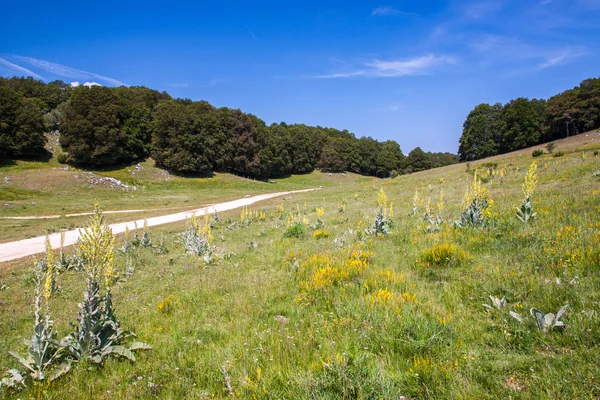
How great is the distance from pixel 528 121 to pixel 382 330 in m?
97.8

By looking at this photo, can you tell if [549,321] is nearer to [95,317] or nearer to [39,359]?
[95,317]

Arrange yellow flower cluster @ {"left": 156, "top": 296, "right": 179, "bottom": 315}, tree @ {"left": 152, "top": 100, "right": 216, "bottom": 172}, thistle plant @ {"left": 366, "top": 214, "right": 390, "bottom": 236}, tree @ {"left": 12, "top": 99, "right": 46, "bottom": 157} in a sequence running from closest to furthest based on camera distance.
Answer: yellow flower cluster @ {"left": 156, "top": 296, "right": 179, "bottom": 315} → thistle plant @ {"left": 366, "top": 214, "right": 390, "bottom": 236} → tree @ {"left": 12, "top": 99, "right": 46, "bottom": 157} → tree @ {"left": 152, "top": 100, "right": 216, "bottom": 172}

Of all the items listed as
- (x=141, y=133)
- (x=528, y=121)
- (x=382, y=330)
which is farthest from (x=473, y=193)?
(x=528, y=121)

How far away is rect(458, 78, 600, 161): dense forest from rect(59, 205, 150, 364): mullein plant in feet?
316

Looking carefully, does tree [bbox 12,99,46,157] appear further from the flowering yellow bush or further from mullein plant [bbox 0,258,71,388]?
mullein plant [bbox 0,258,71,388]

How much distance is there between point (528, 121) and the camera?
77812 millimetres

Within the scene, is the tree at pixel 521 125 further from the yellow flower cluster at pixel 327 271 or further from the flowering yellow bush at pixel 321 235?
the yellow flower cluster at pixel 327 271

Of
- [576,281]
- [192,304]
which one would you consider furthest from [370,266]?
[192,304]

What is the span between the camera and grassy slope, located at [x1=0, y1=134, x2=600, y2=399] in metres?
3.11

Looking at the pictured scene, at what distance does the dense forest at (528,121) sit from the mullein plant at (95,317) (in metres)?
96.3

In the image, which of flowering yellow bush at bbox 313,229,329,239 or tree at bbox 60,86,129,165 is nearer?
flowering yellow bush at bbox 313,229,329,239

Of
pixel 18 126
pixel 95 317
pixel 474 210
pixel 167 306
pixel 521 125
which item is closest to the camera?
pixel 95 317

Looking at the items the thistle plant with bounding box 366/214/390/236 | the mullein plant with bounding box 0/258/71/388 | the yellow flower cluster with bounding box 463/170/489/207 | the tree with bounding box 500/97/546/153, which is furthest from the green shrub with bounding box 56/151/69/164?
the tree with bounding box 500/97/546/153

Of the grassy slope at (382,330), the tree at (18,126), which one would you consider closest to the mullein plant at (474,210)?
the grassy slope at (382,330)
